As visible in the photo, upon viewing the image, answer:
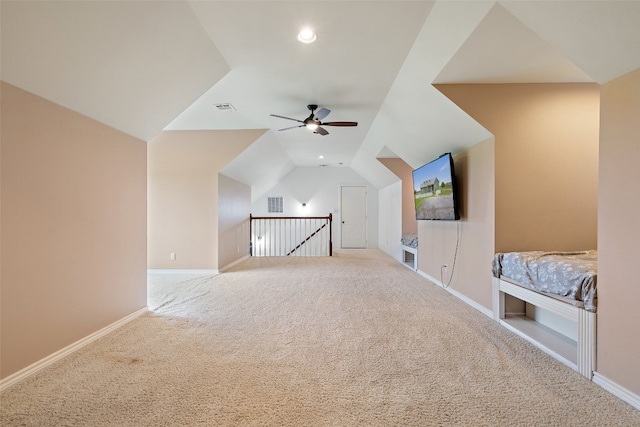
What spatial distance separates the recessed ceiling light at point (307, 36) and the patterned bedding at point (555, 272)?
2671mm

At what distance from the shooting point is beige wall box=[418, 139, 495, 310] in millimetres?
2996

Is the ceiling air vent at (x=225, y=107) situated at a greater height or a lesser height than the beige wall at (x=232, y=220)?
greater

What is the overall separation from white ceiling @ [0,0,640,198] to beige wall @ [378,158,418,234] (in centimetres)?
282

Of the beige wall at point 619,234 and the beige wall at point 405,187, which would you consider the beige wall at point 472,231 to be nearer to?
the beige wall at point 619,234

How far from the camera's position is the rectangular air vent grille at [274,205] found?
9250 millimetres

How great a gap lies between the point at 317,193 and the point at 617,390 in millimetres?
7987

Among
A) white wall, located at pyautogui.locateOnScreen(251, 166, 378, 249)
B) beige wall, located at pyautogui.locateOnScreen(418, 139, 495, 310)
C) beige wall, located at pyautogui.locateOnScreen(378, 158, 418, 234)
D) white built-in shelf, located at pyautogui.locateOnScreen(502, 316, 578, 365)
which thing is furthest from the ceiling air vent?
white wall, located at pyautogui.locateOnScreen(251, 166, 378, 249)

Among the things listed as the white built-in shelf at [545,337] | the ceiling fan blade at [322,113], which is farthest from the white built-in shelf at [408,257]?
the ceiling fan blade at [322,113]

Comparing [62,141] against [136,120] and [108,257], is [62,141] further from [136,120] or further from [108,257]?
[108,257]

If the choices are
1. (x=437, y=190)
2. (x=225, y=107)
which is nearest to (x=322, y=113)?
(x=225, y=107)

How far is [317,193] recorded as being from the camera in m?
9.23

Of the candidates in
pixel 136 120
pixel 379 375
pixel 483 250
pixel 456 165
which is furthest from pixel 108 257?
pixel 456 165

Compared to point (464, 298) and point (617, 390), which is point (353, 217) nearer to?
point (464, 298)

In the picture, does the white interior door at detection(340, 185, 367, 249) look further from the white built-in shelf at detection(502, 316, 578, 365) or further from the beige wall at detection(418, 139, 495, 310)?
the white built-in shelf at detection(502, 316, 578, 365)
